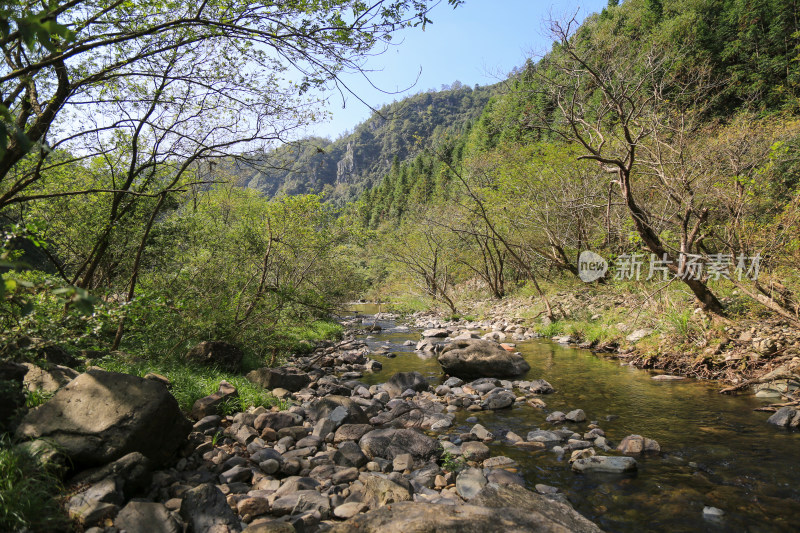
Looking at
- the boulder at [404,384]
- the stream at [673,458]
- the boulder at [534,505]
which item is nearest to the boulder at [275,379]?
the boulder at [404,384]

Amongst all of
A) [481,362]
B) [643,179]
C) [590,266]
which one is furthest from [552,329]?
[643,179]

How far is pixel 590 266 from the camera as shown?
634 inches

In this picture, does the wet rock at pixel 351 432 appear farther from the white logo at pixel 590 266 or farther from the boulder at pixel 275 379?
the white logo at pixel 590 266

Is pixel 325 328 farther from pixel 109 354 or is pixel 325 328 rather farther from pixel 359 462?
pixel 359 462

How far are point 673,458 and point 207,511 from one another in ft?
16.3

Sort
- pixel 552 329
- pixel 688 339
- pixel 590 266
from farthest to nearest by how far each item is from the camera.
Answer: pixel 590 266 → pixel 552 329 → pixel 688 339

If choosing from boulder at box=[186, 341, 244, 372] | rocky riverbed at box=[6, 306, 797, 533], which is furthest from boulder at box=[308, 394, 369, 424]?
boulder at box=[186, 341, 244, 372]

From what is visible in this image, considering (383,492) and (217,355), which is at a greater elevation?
(217,355)

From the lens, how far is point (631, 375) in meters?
8.40

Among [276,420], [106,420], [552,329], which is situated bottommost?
[552,329]

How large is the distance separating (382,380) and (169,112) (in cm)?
654

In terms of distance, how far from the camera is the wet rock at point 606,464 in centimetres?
440

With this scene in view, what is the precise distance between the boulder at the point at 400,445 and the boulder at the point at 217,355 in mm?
3890

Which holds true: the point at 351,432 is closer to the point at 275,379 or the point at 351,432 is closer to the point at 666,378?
the point at 275,379
